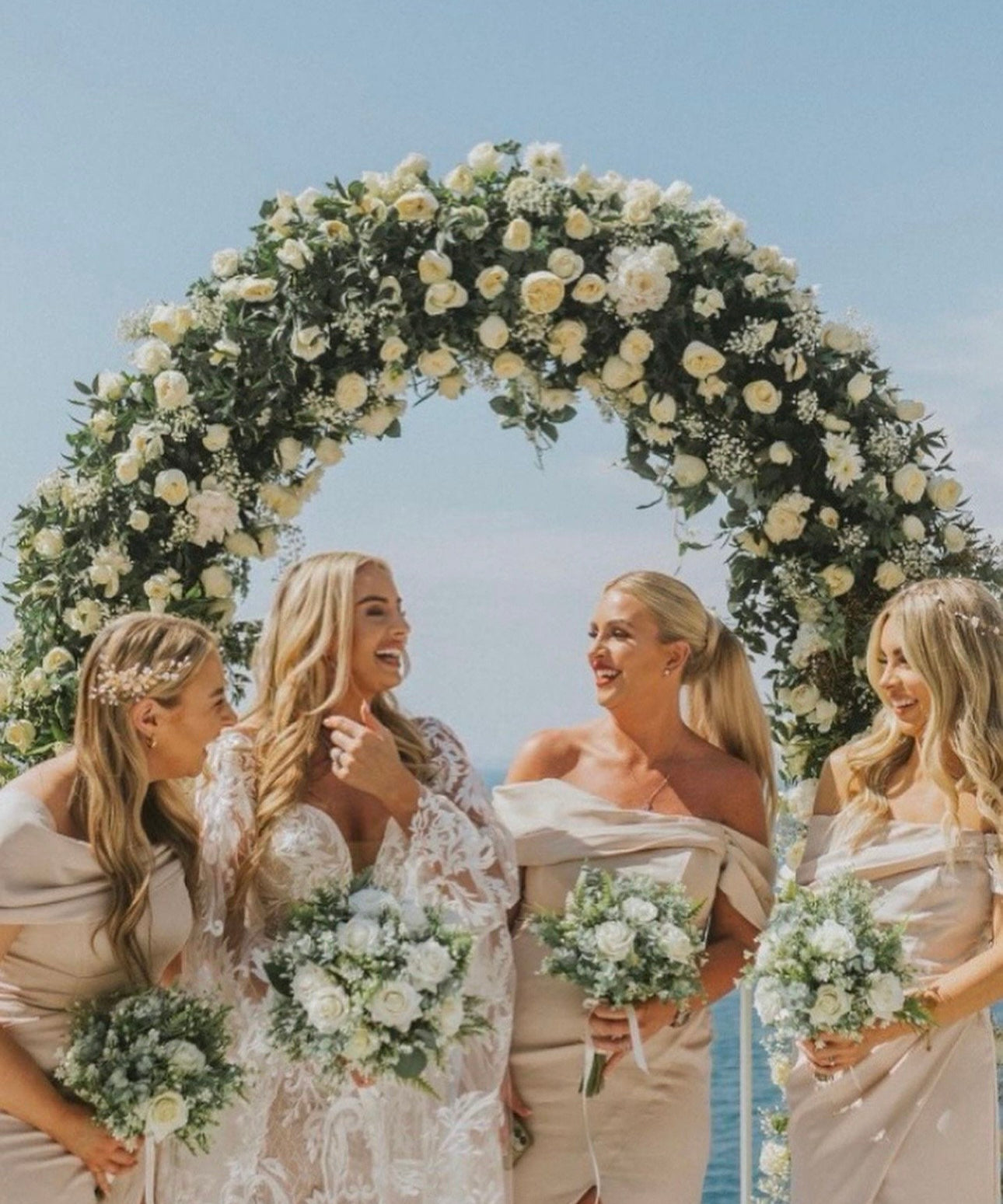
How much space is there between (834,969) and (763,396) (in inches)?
98.2

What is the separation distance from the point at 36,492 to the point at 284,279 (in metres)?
1.37

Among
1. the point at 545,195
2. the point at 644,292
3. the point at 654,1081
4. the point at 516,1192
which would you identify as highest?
the point at 545,195

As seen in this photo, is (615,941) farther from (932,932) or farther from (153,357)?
(153,357)

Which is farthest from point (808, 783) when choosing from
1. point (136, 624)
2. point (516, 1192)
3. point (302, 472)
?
point (136, 624)

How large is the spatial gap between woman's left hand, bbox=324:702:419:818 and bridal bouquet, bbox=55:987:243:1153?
0.86 metres

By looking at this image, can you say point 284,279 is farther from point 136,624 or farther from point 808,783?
point 808,783

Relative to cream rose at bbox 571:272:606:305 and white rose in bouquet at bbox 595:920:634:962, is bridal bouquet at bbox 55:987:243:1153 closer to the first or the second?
white rose in bouquet at bbox 595:920:634:962

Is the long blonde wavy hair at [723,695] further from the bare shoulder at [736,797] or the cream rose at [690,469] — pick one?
the cream rose at [690,469]

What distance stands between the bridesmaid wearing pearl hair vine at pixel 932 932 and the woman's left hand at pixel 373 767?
148 cm

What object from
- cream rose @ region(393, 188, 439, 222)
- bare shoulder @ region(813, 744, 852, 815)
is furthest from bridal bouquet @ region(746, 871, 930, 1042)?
cream rose @ region(393, 188, 439, 222)

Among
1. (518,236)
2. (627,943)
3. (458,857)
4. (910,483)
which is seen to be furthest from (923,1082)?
(518,236)

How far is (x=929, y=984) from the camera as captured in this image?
16.5 ft

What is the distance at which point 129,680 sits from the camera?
4762mm

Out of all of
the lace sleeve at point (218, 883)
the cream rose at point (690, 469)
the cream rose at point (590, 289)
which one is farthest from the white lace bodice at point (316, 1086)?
the cream rose at point (590, 289)
